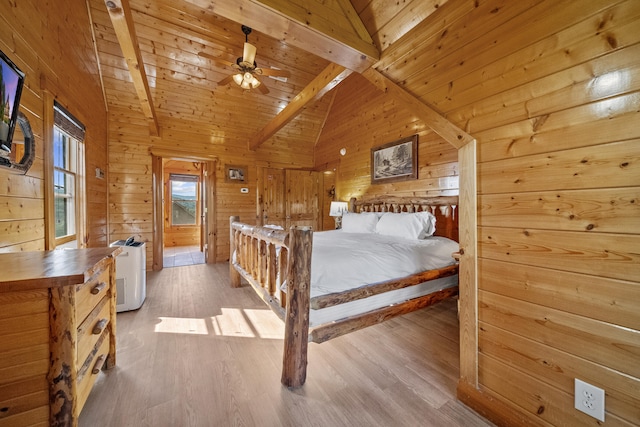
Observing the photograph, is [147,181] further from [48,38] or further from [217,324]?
[217,324]

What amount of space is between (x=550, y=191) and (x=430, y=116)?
76cm

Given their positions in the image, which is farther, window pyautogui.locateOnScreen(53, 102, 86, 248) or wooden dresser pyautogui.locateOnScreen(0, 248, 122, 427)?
window pyautogui.locateOnScreen(53, 102, 86, 248)

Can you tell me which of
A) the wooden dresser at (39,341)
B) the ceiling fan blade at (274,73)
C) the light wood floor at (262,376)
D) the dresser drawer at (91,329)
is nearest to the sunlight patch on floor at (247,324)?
the light wood floor at (262,376)

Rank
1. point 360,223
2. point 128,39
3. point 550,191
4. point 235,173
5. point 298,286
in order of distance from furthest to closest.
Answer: point 235,173
point 360,223
point 128,39
point 298,286
point 550,191

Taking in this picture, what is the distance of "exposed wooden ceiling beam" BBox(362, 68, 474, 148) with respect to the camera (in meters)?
1.39

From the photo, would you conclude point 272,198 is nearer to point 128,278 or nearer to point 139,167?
point 139,167

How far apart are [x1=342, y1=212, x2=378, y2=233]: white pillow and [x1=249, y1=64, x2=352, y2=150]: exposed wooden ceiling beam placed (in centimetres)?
170

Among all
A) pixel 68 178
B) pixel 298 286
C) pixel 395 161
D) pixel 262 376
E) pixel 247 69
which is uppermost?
pixel 247 69

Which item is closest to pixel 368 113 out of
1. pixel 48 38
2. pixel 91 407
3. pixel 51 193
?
pixel 48 38

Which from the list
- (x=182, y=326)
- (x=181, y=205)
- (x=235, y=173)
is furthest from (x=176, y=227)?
(x=182, y=326)

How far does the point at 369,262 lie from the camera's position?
73.5 inches

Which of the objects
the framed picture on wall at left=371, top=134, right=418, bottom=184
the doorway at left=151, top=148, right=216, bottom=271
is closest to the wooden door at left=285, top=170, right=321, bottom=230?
the framed picture on wall at left=371, top=134, right=418, bottom=184

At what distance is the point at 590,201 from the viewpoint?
962 millimetres

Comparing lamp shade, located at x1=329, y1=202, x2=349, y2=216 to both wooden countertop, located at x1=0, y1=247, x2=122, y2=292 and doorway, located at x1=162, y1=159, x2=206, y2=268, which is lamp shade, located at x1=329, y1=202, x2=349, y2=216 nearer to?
wooden countertop, located at x1=0, y1=247, x2=122, y2=292
